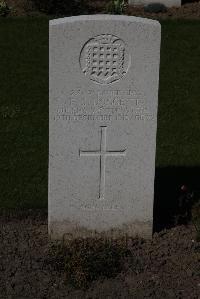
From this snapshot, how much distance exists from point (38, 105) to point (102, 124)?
4.34 meters

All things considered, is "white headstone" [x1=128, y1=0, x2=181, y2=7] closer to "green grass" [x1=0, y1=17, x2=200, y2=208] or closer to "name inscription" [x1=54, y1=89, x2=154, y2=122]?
"green grass" [x1=0, y1=17, x2=200, y2=208]

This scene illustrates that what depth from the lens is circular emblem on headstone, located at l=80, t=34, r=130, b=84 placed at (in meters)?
6.36

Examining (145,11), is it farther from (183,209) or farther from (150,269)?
(150,269)

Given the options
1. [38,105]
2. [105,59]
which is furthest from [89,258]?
[38,105]

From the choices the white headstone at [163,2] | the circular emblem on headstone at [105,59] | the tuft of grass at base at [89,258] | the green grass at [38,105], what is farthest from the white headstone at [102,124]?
the white headstone at [163,2]

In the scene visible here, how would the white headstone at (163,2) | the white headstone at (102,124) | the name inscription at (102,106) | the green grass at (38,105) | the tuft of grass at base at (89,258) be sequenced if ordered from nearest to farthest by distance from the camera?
the tuft of grass at base at (89,258)
the white headstone at (102,124)
the name inscription at (102,106)
the green grass at (38,105)
the white headstone at (163,2)

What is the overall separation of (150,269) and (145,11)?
10617mm

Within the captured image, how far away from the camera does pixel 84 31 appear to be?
6.29 meters

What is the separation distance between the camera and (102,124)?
6.55 meters

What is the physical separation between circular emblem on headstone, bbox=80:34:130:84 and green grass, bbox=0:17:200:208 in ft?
6.16

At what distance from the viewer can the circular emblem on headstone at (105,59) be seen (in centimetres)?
636

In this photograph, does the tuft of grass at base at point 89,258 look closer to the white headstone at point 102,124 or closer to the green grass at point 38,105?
the white headstone at point 102,124

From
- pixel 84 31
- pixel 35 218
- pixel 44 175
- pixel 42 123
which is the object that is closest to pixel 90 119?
pixel 84 31

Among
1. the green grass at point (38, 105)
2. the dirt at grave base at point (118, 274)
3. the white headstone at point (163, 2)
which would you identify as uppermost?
the white headstone at point (163, 2)
